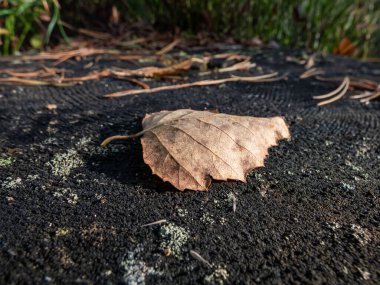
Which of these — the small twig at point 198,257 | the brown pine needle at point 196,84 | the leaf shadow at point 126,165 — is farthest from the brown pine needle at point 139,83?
the small twig at point 198,257

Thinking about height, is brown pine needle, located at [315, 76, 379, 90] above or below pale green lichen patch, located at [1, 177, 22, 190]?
below

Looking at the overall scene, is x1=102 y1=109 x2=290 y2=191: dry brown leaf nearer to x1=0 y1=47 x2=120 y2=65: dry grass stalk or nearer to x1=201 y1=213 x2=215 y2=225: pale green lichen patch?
x1=201 y1=213 x2=215 y2=225: pale green lichen patch

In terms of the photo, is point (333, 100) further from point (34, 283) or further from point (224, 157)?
point (34, 283)

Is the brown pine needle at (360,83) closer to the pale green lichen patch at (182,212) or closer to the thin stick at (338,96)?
the thin stick at (338,96)

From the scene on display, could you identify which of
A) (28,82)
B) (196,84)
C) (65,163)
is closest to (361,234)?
(65,163)

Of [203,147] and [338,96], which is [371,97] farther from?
[203,147]

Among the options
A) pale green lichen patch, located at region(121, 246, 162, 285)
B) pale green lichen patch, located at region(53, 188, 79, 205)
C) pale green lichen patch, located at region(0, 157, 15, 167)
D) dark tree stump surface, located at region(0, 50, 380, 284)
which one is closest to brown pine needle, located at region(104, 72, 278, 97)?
dark tree stump surface, located at region(0, 50, 380, 284)
